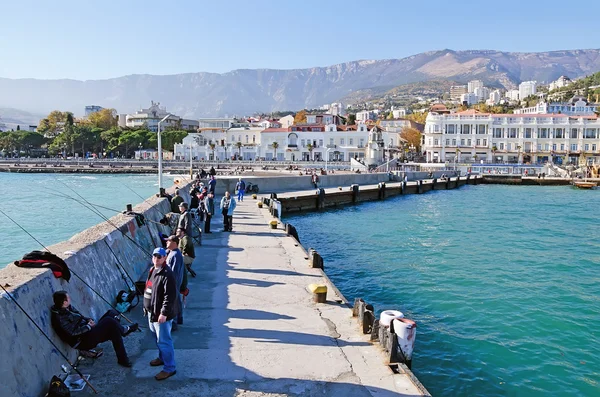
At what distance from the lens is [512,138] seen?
281ft

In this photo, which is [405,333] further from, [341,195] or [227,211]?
[341,195]

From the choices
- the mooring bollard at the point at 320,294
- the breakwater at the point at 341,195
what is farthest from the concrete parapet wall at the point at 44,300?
the breakwater at the point at 341,195

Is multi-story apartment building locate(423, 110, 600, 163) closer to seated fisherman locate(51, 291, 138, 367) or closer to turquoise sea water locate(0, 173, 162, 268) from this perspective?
turquoise sea water locate(0, 173, 162, 268)

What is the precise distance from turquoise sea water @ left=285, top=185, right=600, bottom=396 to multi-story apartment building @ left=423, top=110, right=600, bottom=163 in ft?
176

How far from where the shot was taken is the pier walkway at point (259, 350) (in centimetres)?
636

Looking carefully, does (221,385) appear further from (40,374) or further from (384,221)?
(384,221)

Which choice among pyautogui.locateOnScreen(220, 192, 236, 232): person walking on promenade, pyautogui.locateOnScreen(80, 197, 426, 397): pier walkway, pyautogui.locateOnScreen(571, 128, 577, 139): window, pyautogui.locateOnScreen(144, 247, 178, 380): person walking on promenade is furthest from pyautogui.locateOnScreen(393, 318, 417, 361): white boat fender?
pyautogui.locateOnScreen(571, 128, 577, 139): window

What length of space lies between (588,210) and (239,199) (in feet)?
91.0

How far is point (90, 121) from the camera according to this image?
5433 inches

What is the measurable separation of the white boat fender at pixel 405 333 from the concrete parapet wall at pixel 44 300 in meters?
4.69

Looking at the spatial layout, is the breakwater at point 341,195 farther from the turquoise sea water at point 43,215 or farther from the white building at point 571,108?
the white building at point 571,108

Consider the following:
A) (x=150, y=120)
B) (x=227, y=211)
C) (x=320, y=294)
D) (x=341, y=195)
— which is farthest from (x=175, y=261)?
(x=150, y=120)

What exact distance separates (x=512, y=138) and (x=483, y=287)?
7679cm

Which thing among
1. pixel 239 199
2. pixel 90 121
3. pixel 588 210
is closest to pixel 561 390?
pixel 239 199
